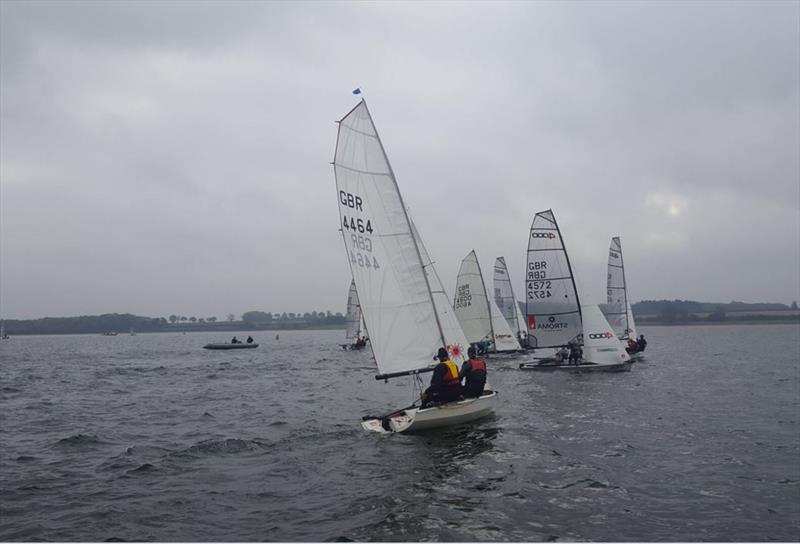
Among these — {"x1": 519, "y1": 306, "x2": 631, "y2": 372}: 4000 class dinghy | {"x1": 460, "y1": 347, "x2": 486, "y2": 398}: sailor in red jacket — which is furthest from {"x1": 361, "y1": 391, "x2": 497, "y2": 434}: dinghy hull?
{"x1": 519, "y1": 306, "x2": 631, "y2": 372}: 4000 class dinghy

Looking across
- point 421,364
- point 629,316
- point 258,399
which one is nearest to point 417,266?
point 421,364

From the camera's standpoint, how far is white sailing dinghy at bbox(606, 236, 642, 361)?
37781mm

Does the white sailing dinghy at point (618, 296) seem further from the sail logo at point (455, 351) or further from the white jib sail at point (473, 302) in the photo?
the sail logo at point (455, 351)

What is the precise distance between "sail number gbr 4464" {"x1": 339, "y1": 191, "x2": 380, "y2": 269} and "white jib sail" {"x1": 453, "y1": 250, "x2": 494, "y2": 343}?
2639 cm

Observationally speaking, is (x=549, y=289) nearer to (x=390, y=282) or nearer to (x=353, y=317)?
(x=390, y=282)

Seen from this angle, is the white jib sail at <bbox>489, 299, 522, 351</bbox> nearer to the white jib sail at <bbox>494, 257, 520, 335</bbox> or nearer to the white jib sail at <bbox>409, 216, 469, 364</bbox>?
the white jib sail at <bbox>494, 257, 520, 335</bbox>

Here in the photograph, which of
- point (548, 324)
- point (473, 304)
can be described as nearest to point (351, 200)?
point (548, 324)

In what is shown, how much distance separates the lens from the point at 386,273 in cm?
1396

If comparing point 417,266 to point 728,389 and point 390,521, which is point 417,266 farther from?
point 728,389

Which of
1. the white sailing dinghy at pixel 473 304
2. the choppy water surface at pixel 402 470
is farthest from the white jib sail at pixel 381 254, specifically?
the white sailing dinghy at pixel 473 304

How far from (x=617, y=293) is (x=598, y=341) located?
39.8 feet

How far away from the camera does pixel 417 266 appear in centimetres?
1437

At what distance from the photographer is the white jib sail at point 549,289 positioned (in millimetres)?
28922

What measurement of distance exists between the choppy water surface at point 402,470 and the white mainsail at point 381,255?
2.21 metres
